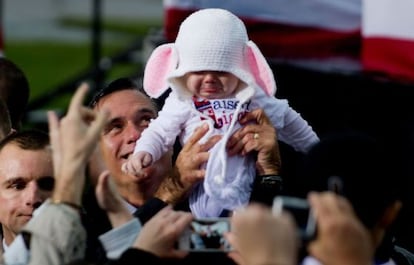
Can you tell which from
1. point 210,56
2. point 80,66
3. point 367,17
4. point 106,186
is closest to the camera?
point 106,186

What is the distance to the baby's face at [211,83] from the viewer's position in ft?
18.2

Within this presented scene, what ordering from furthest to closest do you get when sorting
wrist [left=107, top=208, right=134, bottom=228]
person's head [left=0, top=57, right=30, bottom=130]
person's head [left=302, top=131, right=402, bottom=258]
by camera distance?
1. person's head [left=0, top=57, right=30, bottom=130]
2. wrist [left=107, top=208, right=134, bottom=228]
3. person's head [left=302, top=131, right=402, bottom=258]

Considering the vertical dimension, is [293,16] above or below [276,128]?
below

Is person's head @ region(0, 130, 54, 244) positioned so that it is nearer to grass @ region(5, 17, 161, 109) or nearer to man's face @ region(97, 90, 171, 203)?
man's face @ region(97, 90, 171, 203)

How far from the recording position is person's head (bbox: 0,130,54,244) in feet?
19.0

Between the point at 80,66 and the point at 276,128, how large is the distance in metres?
15.1

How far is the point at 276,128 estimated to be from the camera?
229 inches

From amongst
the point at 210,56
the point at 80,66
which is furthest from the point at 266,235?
the point at 80,66

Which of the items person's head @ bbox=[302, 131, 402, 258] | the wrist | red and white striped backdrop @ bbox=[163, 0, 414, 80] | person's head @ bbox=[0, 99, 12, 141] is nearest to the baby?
the wrist

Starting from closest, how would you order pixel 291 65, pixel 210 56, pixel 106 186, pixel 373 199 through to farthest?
pixel 373 199 < pixel 106 186 < pixel 210 56 < pixel 291 65

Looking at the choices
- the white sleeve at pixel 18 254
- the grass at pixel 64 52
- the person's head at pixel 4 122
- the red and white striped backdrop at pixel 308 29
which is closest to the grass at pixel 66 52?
the grass at pixel 64 52

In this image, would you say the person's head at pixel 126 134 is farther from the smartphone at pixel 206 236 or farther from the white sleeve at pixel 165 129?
the smartphone at pixel 206 236

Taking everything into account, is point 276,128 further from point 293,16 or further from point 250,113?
point 293,16

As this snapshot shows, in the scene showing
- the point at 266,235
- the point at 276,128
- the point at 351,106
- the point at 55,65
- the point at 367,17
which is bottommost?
the point at 55,65
